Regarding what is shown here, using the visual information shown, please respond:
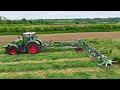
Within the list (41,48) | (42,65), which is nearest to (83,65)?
(42,65)

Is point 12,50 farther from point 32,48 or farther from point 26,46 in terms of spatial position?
point 32,48

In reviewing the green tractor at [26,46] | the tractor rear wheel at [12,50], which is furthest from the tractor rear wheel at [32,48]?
the tractor rear wheel at [12,50]

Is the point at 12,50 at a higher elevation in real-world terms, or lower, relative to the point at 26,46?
lower

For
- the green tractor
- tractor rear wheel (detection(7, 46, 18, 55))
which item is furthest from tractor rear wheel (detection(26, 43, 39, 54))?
tractor rear wheel (detection(7, 46, 18, 55))

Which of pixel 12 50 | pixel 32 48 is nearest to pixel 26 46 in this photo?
pixel 32 48

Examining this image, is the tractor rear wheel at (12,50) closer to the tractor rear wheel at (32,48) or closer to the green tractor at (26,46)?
the green tractor at (26,46)

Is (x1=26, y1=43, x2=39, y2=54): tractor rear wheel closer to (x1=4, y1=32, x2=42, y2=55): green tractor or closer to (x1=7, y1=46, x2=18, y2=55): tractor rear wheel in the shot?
(x1=4, y1=32, x2=42, y2=55): green tractor
